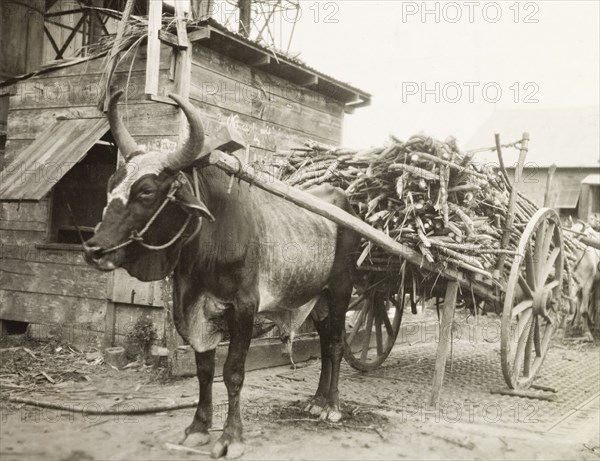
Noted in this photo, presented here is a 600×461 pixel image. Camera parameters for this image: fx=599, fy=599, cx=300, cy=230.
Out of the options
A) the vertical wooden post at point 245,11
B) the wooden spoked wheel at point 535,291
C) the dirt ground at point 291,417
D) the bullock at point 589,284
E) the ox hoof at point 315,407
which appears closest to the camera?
the dirt ground at point 291,417

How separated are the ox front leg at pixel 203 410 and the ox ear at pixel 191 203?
1168 mm

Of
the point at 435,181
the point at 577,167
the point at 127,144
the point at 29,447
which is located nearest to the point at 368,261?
the point at 435,181

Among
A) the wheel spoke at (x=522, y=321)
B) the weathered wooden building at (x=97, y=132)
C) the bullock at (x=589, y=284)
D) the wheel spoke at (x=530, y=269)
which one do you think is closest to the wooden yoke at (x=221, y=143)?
the weathered wooden building at (x=97, y=132)

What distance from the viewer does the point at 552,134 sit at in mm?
23406

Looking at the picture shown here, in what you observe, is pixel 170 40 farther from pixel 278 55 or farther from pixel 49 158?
pixel 49 158

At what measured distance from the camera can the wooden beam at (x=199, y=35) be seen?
22.5ft

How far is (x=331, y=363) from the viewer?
18.6 ft

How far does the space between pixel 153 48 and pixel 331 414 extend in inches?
164

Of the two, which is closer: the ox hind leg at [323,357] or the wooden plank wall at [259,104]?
the ox hind leg at [323,357]

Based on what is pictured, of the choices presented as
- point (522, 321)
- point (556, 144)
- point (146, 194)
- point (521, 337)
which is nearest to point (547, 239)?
point (522, 321)

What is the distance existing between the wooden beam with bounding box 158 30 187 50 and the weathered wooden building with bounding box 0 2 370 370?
0.01m

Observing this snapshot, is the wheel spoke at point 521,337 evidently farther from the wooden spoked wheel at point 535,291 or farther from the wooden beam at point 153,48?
the wooden beam at point 153,48

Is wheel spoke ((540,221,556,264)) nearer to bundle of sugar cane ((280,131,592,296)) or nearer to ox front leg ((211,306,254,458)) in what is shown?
bundle of sugar cane ((280,131,592,296))

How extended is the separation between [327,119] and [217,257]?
5703mm
